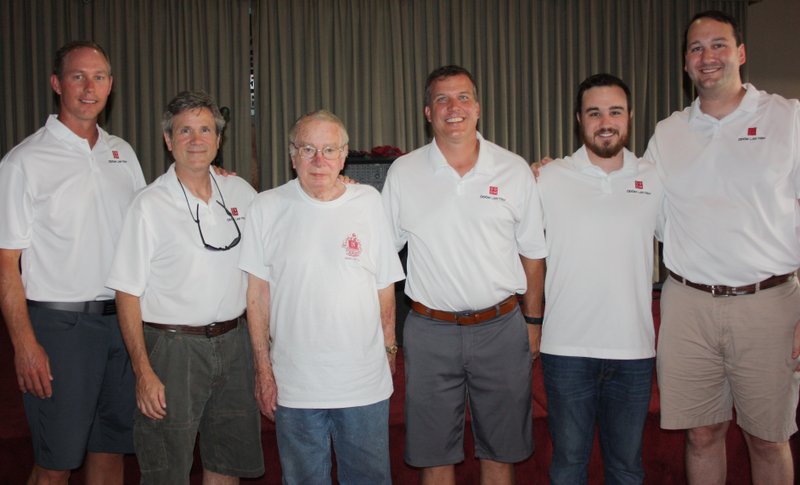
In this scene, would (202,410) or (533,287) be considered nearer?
(202,410)

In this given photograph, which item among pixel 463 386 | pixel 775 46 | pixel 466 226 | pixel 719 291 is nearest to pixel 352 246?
pixel 466 226

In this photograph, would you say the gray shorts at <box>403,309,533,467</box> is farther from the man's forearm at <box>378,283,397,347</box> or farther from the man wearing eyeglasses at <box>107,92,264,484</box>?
the man wearing eyeglasses at <box>107,92,264,484</box>

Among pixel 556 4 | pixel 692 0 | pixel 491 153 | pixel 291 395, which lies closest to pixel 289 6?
pixel 556 4

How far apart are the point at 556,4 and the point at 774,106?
576cm

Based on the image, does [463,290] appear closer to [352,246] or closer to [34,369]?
[352,246]

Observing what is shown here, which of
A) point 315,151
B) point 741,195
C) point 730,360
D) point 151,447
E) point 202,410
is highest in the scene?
point 315,151

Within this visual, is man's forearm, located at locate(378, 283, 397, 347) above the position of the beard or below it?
below

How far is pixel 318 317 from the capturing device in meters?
2.11

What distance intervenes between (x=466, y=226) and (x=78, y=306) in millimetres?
1399

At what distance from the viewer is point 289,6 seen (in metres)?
7.12

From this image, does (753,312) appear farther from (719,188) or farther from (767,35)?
(767,35)

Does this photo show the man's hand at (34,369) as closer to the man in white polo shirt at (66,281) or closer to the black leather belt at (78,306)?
the man in white polo shirt at (66,281)

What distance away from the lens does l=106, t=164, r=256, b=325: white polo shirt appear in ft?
7.13

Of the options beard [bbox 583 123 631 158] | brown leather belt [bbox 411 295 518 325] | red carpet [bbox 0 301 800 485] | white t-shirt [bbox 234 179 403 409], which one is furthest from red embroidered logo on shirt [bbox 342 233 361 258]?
red carpet [bbox 0 301 800 485]
